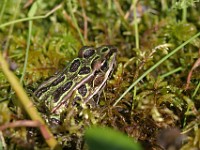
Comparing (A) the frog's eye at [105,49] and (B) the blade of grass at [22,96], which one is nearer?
(B) the blade of grass at [22,96]

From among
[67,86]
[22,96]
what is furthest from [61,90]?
[22,96]

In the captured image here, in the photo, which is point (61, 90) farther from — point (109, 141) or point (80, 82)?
point (109, 141)

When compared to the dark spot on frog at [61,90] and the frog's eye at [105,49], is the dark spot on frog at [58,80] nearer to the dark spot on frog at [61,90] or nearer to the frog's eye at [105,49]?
the dark spot on frog at [61,90]

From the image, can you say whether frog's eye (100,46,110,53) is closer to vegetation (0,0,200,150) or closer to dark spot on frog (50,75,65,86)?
vegetation (0,0,200,150)

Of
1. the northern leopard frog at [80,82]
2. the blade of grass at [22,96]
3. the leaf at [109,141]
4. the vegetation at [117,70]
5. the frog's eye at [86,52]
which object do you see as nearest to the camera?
the leaf at [109,141]

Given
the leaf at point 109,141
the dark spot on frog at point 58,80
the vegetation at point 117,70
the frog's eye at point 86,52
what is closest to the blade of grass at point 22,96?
the vegetation at point 117,70

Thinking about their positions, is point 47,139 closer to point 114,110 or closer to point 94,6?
point 114,110
